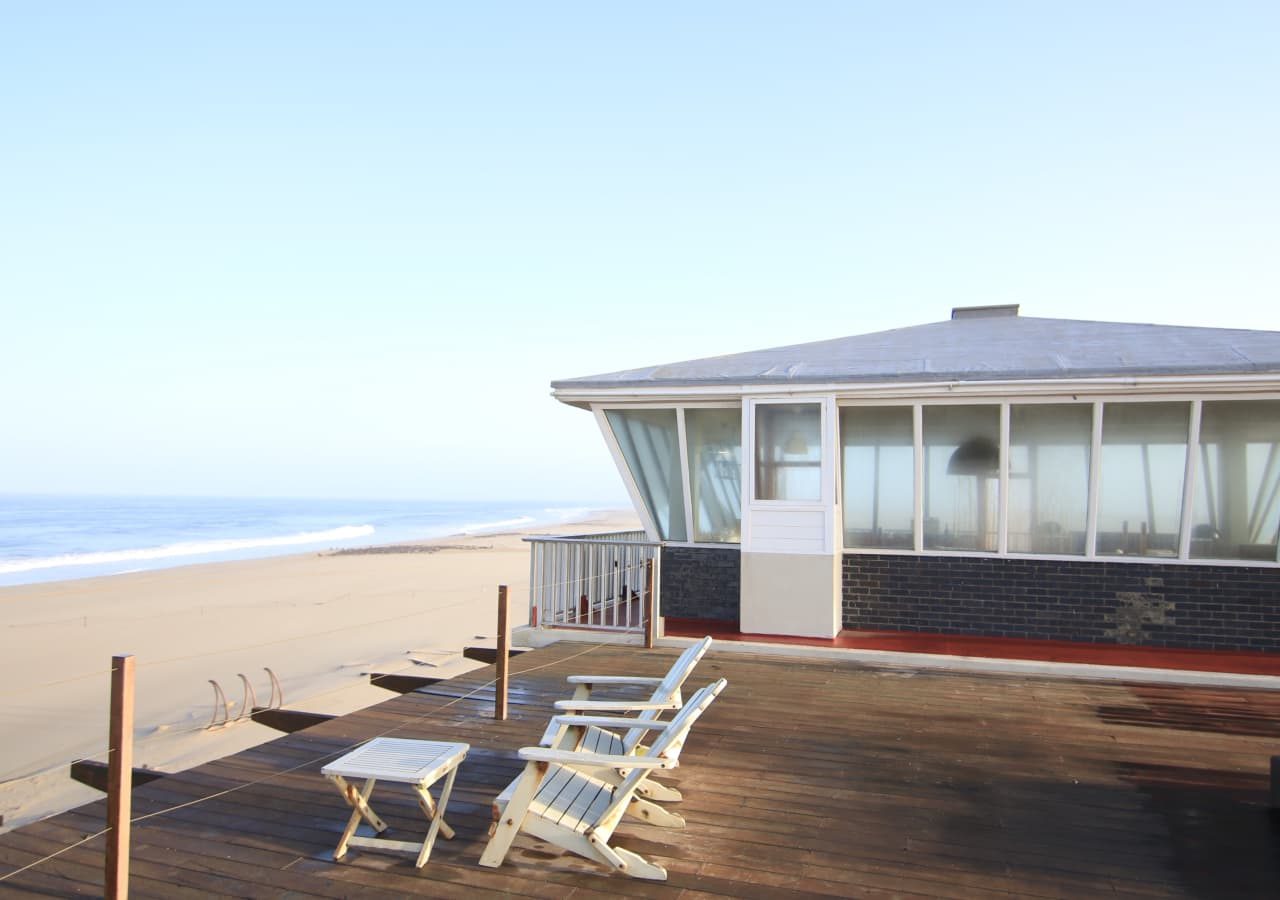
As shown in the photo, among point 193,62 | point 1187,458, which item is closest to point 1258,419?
point 1187,458

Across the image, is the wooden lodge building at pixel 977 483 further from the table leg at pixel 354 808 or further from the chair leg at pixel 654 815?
the table leg at pixel 354 808

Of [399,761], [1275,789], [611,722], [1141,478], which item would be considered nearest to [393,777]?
[399,761]

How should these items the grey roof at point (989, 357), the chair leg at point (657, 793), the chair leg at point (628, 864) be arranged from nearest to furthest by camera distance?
1. the chair leg at point (628, 864)
2. the chair leg at point (657, 793)
3. the grey roof at point (989, 357)

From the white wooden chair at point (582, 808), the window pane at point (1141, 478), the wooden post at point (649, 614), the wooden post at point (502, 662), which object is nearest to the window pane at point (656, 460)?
the wooden post at point (649, 614)

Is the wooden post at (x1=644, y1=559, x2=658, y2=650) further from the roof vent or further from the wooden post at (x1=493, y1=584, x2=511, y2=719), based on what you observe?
the roof vent

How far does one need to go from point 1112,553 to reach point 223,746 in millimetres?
10469

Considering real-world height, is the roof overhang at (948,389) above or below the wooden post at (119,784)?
above

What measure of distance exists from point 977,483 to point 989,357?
1.45 meters

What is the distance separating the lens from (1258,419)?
30.8ft

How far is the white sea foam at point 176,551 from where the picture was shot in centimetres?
3550

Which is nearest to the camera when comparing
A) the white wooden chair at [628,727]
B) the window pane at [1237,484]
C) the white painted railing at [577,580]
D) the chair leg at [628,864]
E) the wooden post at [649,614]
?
the chair leg at [628,864]

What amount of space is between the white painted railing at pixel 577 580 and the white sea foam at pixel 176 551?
30012 millimetres

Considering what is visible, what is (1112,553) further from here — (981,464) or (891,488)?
(891,488)

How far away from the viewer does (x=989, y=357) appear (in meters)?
9.94
